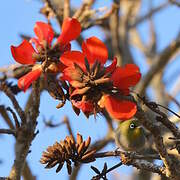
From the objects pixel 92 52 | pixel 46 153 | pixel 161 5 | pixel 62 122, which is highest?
pixel 161 5

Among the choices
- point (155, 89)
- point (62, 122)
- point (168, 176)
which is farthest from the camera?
point (155, 89)

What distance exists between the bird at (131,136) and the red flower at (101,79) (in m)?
0.26

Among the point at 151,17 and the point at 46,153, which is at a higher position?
the point at 151,17

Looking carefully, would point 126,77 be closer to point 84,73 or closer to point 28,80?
point 84,73

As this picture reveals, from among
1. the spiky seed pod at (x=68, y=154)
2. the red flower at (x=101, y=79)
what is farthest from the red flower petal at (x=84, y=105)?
A: the spiky seed pod at (x=68, y=154)

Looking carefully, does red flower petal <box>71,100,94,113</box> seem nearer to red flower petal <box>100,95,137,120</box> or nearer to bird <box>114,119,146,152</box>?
red flower petal <box>100,95,137,120</box>

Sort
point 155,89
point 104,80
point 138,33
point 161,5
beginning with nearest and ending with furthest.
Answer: point 104,80
point 155,89
point 161,5
point 138,33

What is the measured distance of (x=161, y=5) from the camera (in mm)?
4727

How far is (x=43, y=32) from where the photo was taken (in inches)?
44.9

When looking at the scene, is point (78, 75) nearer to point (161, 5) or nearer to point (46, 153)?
point (46, 153)

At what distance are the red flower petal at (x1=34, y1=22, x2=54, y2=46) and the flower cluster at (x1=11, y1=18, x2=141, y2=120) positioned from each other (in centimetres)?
2

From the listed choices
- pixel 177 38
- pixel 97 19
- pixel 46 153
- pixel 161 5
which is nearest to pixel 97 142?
pixel 97 19

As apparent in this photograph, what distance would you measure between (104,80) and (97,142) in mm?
1631

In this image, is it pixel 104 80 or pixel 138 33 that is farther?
pixel 138 33
